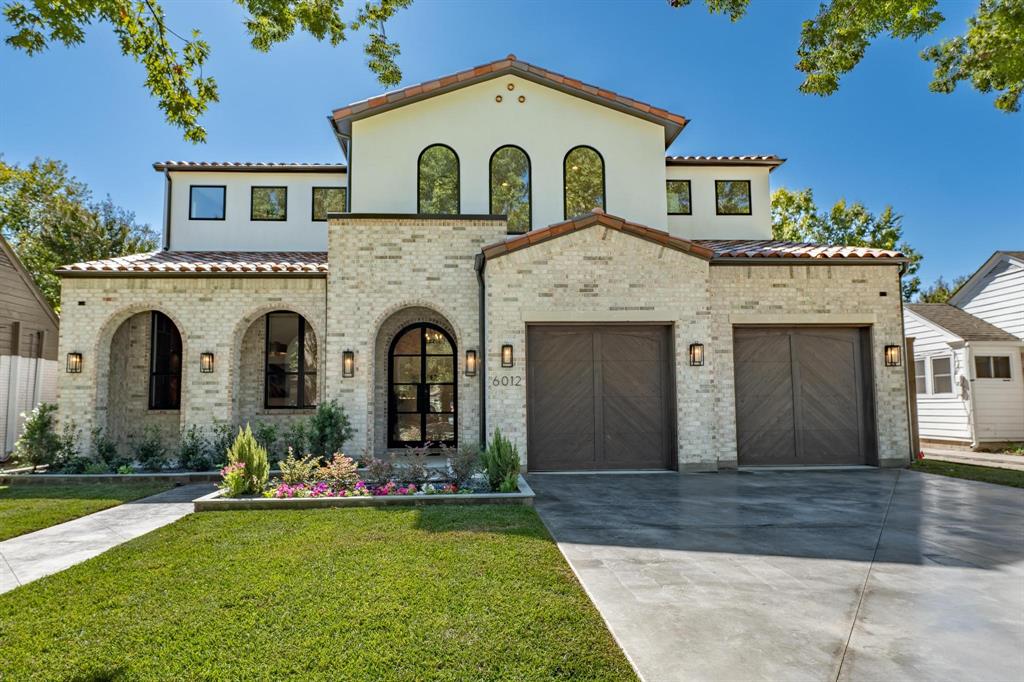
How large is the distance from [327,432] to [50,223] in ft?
75.5

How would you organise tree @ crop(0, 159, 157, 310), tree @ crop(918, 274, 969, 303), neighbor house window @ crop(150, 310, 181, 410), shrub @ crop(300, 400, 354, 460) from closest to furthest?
1. shrub @ crop(300, 400, 354, 460)
2. neighbor house window @ crop(150, 310, 181, 410)
3. tree @ crop(0, 159, 157, 310)
4. tree @ crop(918, 274, 969, 303)

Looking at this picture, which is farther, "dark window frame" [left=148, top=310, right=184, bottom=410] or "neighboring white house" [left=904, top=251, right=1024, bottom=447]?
"neighboring white house" [left=904, top=251, right=1024, bottom=447]

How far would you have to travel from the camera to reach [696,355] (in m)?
10.9

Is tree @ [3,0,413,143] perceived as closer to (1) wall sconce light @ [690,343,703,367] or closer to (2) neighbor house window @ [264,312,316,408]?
(2) neighbor house window @ [264,312,316,408]

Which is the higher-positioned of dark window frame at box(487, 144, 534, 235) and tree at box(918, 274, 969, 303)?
tree at box(918, 274, 969, 303)

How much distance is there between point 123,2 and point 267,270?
700 cm

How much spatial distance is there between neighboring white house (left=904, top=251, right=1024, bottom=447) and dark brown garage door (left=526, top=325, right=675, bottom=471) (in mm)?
11112

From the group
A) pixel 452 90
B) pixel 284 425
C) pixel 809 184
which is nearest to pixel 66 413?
pixel 284 425

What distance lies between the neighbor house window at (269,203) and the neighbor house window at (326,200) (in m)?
0.81

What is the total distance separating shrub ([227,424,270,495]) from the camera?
797 cm

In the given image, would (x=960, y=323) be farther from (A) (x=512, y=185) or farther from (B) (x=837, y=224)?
(A) (x=512, y=185)

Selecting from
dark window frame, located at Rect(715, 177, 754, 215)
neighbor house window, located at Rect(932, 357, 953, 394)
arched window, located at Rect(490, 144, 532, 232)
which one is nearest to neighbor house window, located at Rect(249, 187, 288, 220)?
arched window, located at Rect(490, 144, 532, 232)

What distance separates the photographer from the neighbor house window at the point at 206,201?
15125mm

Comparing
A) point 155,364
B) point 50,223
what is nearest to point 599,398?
point 155,364
